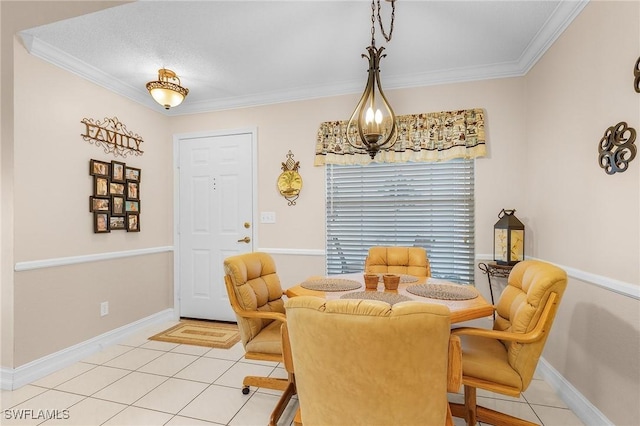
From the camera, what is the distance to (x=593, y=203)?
6.41 feet

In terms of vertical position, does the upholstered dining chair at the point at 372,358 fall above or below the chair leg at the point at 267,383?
above

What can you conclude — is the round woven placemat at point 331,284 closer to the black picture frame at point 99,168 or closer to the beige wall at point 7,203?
the beige wall at point 7,203

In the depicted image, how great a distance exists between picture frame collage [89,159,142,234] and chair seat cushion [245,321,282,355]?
2.07m

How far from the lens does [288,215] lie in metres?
3.60

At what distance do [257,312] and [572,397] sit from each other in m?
2.13

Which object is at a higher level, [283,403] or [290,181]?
[290,181]

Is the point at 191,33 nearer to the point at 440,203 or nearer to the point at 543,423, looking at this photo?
the point at 440,203

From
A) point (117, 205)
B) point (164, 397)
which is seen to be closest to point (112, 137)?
point (117, 205)

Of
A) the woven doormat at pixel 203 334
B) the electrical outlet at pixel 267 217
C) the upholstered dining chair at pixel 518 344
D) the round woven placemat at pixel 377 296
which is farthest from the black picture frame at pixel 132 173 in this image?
the upholstered dining chair at pixel 518 344

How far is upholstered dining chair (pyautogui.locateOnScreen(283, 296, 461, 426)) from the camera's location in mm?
1034

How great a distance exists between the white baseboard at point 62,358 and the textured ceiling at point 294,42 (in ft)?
7.98

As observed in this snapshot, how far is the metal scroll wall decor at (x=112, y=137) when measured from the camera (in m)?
3.01

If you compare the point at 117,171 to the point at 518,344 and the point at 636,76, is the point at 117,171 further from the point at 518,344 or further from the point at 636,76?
the point at 636,76

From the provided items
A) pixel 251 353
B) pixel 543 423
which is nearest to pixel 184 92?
pixel 251 353
